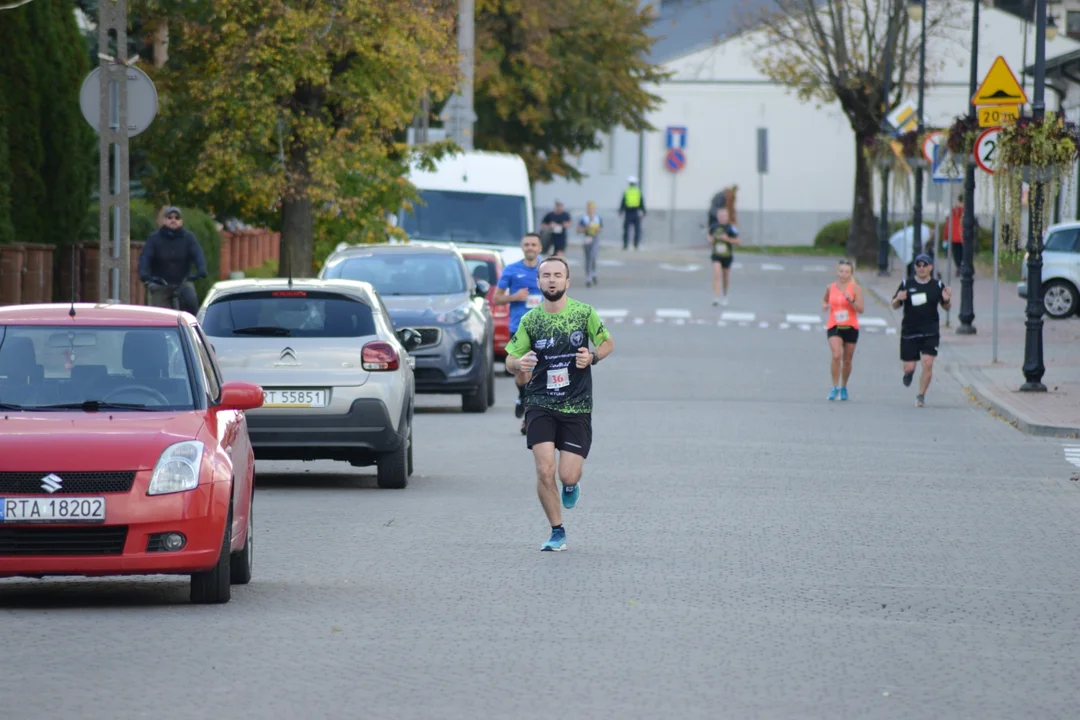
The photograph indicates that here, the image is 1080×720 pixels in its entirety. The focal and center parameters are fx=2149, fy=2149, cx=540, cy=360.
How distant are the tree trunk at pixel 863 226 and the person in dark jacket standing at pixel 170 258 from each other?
35851 millimetres

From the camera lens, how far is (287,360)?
15.0 m

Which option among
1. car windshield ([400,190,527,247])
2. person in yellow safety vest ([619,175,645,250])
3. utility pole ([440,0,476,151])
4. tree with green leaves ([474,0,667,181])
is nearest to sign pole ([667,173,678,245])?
person in yellow safety vest ([619,175,645,250])

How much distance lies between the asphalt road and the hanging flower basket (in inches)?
277

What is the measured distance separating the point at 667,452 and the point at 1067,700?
1031 centimetres

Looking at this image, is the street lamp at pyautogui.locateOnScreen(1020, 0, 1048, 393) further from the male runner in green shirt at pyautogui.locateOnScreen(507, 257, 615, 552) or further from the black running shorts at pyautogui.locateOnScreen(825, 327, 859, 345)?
the male runner in green shirt at pyautogui.locateOnScreen(507, 257, 615, 552)

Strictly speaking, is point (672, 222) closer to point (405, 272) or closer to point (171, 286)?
point (171, 286)

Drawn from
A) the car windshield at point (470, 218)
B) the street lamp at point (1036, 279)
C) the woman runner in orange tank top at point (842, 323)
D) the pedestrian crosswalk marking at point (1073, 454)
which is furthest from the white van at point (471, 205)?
the pedestrian crosswalk marking at point (1073, 454)

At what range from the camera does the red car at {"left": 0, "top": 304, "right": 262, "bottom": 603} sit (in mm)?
9125

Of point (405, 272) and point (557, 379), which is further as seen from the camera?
point (405, 272)

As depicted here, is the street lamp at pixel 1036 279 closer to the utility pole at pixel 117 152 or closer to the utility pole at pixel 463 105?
the utility pole at pixel 117 152

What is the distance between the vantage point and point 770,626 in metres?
9.09

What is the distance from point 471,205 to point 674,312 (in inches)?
307

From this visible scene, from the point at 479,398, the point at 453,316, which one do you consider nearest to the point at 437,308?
the point at 453,316

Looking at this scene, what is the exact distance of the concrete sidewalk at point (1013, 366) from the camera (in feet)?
70.0
